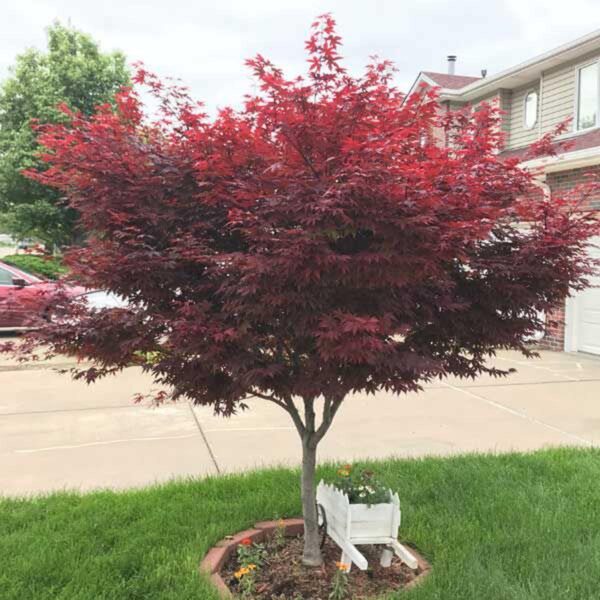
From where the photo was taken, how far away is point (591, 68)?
34.2ft

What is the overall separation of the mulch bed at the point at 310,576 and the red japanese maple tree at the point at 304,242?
98 cm

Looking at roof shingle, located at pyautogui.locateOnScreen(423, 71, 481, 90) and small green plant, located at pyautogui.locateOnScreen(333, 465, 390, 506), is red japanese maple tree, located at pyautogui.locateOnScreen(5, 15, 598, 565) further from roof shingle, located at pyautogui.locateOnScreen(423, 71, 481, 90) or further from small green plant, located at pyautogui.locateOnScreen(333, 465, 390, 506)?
roof shingle, located at pyautogui.locateOnScreen(423, 71, 481, 90)

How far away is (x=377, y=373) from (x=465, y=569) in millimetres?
1286

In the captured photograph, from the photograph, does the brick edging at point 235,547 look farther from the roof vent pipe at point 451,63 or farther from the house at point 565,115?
the roof vent pipe at point 451,63

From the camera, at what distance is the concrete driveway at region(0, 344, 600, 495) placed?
4.78 metres

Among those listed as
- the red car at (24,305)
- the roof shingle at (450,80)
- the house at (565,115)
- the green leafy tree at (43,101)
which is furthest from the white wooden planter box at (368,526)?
the green leafy tree at (43,101)

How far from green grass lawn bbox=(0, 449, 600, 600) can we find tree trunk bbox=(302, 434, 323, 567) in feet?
1.69

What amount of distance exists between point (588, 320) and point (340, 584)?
27.8 ft

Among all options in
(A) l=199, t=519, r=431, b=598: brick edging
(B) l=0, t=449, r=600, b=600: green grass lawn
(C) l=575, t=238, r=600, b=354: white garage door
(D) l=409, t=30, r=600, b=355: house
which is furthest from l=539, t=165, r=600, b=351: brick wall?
(A) l=199, t=519, r=431, b=598: brick edging

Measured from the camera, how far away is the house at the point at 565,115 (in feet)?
31.4

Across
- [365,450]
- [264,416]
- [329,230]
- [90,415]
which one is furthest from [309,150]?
[90,415]

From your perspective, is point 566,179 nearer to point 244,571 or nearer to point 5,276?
point 244,571

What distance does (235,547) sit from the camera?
3.30 meters

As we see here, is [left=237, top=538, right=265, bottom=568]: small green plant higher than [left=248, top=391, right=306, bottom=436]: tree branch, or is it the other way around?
[left=248, top=391, right=306, bottom=436]: tree branch
